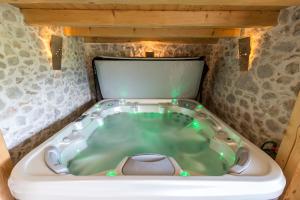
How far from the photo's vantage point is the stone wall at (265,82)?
1507 millimetres

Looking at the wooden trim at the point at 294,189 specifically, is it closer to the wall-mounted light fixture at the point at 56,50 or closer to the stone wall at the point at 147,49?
the stone wall at the point at 147,49

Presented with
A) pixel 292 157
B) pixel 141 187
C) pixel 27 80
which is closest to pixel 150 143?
pixel 141 187

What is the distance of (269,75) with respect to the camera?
1.74 m

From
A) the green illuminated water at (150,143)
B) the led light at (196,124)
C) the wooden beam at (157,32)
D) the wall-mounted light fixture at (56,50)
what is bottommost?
the green illuminated water at (150,143)

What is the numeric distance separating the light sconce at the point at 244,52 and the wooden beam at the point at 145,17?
36cm

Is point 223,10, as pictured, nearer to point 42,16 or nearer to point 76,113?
point 42,16

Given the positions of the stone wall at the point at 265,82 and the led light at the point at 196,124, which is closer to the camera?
the stone wall at the point at 265,82

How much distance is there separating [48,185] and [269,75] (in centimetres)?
212

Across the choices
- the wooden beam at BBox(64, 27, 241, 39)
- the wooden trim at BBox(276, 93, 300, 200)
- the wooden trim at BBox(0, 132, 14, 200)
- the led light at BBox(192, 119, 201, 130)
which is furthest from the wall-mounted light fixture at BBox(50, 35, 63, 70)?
the wooden trim at BBox(276, 93, 300, 200)

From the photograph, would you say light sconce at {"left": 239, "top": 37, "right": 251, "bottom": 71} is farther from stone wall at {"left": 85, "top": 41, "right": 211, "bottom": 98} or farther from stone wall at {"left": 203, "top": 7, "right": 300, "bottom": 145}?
stone wall at {"left": 85, "top": 41, "right": 211, "bottom": 98}

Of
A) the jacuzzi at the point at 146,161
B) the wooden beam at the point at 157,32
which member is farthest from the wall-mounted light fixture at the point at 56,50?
the jacuzzi at the point at 146,161

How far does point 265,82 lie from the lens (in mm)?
1801

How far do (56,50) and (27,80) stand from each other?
0.59 m

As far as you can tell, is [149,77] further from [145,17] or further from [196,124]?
[145,17]
